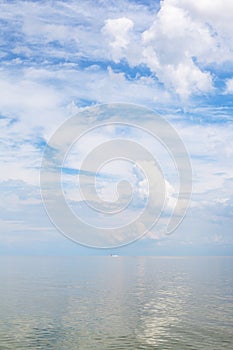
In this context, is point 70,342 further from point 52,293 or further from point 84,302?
point 52,293

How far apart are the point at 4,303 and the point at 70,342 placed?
180 ft

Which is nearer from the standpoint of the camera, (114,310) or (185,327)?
(185,327)

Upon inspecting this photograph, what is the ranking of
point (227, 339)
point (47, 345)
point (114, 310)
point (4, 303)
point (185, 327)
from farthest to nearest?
point (4, 303), point (114, 310), point (185, 327), point (227, 339), point (47, 345)

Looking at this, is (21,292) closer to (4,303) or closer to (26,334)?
(4,303)

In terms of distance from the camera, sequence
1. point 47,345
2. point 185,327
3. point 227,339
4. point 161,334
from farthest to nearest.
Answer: point 185,327 → point 161,334 → point 227,339 → point 47,345

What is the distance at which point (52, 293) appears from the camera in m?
156

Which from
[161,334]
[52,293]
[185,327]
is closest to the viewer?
[161,334]

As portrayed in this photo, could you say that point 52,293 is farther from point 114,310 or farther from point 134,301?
point 114,310

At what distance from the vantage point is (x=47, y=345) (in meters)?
76.0

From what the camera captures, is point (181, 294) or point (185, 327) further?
point (181, 294)

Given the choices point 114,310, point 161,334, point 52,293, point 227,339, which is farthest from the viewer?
point 52,293

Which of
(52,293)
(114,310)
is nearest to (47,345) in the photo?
(114,310)

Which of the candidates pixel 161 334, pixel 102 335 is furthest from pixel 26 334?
pixel 161 334

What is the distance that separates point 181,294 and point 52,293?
5248 cm
